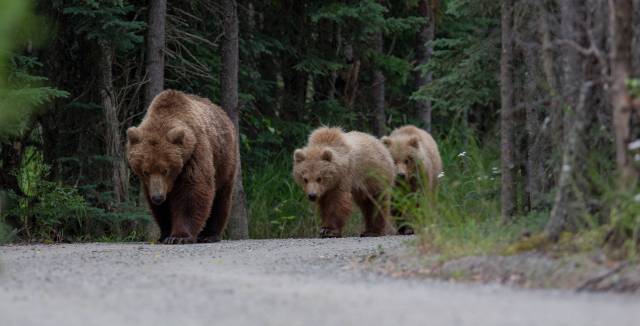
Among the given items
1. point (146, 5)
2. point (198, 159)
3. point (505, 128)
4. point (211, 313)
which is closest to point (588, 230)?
point (505, 128)

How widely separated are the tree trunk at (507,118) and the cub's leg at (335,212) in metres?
5.09

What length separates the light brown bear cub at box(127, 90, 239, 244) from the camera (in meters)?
12.2

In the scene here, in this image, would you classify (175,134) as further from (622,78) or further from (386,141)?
(622,78)

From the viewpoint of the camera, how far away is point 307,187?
46.9 ft

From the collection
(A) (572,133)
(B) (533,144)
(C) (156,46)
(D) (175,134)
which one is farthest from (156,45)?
(A) (572,133)

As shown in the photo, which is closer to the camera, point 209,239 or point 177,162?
point 177,162

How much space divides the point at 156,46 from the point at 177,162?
9.92ft

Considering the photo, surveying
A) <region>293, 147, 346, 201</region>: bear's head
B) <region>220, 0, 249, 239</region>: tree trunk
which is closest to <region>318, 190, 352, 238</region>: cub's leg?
<region>293, 147, 346, 201</region>: bear's head

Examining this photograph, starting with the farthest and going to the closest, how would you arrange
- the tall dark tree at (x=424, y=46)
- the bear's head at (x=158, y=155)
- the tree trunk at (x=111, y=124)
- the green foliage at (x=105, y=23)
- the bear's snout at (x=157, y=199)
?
the tall dark tree at (x=424, y=46) < the tree trunk at (x=111, y=124) < the green foliage at (x=105, y=23) < the bear's head at (x=158, y=155) < the bear's snout at (x=157, y=199)

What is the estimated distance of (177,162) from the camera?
12.3 metres

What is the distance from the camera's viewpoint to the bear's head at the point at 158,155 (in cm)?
1217

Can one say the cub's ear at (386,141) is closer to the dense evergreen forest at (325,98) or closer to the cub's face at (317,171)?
the dense evergreen forest at (325,98)

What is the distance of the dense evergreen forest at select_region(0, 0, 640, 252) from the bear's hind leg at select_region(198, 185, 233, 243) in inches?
44.1

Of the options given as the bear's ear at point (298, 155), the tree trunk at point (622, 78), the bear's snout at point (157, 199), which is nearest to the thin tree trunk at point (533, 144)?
the tree trunk at point (622, 78)
